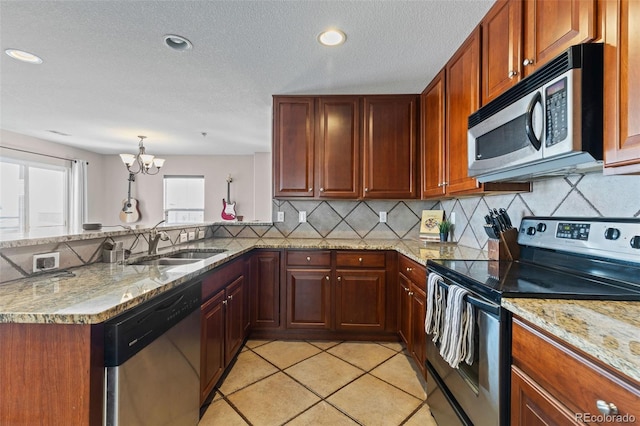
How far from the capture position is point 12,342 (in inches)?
35.2

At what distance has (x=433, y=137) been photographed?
248 cm

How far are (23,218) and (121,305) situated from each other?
539cm

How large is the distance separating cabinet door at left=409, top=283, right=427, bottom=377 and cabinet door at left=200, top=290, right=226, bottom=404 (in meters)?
1.31

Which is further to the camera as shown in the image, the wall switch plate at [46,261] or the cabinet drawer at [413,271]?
the cabinet drawer at [413,271]

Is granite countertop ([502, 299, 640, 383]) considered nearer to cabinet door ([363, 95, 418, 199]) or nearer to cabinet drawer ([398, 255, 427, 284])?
cabinet drawer ([398, 255, 427, 284])

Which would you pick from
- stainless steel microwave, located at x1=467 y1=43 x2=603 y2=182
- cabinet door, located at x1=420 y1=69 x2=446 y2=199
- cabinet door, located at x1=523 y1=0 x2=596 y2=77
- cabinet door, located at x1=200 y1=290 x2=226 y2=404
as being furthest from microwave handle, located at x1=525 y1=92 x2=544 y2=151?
cabinet door, located at x1=200 y1=290 x2=226 y2=404

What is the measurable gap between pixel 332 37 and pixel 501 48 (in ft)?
3.25

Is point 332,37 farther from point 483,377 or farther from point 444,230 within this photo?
point 483,377

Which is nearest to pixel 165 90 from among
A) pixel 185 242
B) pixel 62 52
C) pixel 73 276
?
pixel 62 52

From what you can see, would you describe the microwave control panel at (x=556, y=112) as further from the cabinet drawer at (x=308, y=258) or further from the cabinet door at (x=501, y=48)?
the cabinet drawer at (x=308, y=258)

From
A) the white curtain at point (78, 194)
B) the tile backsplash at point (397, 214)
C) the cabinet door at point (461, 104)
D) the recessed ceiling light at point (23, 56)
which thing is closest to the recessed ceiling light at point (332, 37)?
the cabinet door at point (461, 104)

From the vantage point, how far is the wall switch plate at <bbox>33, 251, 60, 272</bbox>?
133cm

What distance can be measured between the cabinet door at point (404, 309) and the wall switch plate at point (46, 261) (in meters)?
2.15

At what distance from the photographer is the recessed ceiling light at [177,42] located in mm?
1902
